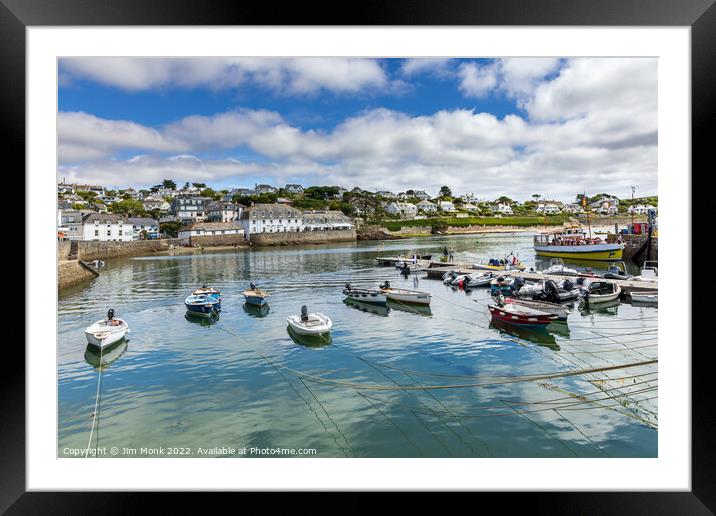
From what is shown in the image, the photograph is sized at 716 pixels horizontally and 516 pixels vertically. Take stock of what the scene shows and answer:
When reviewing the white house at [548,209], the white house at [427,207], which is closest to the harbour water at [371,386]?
the white house at [548,209]

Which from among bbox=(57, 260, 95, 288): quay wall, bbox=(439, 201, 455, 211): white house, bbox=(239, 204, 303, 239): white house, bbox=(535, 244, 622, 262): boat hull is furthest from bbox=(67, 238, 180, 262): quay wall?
bbox=(439, 201, 455, 211): white house

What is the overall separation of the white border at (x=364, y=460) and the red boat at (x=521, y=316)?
17.5 ft

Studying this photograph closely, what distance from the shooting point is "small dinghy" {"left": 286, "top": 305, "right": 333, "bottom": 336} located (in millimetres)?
7312

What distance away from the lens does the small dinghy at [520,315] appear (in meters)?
7.62

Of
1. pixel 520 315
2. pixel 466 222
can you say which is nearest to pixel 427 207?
pixel 466 222

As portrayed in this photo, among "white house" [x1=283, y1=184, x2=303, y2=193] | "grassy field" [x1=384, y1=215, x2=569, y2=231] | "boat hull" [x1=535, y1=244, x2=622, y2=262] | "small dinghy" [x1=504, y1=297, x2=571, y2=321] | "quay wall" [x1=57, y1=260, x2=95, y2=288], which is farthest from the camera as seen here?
"white house" [x1=283, y1=184, x2=303, y2=193]

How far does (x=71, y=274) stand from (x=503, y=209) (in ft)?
135

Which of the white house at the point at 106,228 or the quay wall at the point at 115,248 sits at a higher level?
the white house at the point at 106,228

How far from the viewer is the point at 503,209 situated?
150ft

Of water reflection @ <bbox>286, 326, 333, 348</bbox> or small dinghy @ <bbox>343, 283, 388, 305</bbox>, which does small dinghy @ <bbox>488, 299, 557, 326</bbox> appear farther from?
water reflection @ <bbox>286, 326, 333, 348</bbox>

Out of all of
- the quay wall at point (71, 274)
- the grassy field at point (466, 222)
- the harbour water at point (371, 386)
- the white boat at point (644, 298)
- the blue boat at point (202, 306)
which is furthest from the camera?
the grassy field at point (466, 222)
